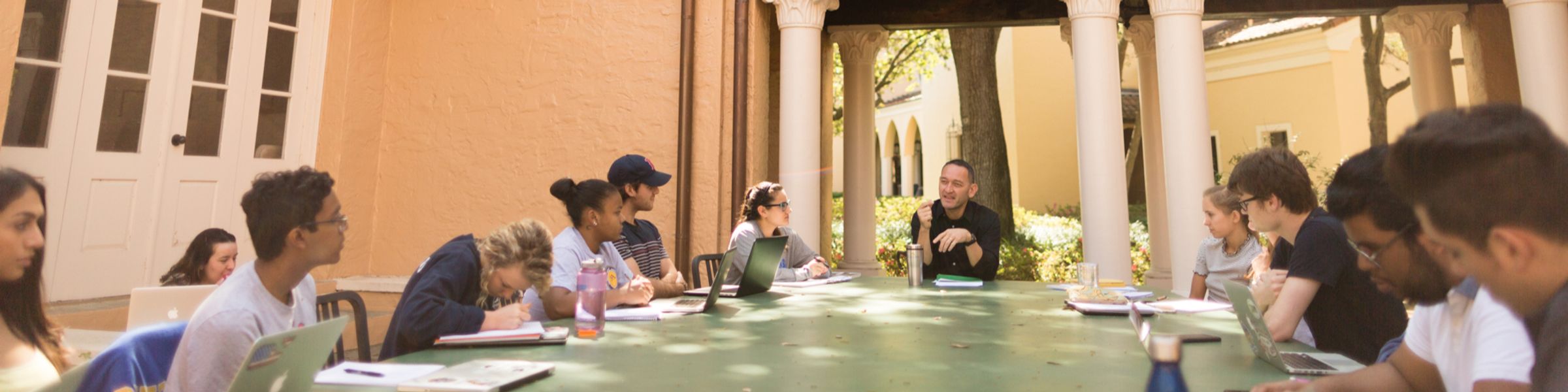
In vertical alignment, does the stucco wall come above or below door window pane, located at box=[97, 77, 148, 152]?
above

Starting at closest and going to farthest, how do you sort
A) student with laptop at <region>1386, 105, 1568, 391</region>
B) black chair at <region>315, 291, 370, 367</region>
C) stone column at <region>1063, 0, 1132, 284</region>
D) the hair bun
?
student with laptop at <region>1386, 105, 1568, 391</region> → black chair at <region>315, 291, 370, 367</region> → the hair bun → stone column at <region>1063, 0, 1132, 284</region>

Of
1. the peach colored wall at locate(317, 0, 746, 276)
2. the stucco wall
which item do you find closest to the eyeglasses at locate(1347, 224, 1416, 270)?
the peach colored wall at locate(317, 0, 746, 276)

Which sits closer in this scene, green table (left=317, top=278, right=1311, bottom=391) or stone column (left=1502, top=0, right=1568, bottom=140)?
green table (left=317, top=278, right=1311, bottom=391)

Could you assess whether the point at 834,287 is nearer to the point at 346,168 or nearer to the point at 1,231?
the point at 1,231

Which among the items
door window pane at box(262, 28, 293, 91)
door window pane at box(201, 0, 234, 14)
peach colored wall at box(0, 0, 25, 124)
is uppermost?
door window pane at box(201, 0, 234, 14)

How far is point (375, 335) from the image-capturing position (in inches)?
258

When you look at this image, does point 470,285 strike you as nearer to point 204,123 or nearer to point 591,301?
point 591,301

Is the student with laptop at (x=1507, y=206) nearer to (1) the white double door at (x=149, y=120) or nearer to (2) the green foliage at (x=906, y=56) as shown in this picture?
(1) the white double door at (x=149, y=120)

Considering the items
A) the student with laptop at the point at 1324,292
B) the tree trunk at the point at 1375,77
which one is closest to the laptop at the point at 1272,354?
the student with laptop at the point at 1324,292

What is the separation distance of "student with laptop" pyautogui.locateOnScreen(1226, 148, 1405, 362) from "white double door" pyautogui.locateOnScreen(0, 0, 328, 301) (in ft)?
20.7

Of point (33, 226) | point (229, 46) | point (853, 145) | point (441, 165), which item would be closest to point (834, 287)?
point (33, 226)

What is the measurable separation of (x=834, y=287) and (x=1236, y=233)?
199 cm

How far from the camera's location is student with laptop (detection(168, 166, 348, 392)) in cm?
191

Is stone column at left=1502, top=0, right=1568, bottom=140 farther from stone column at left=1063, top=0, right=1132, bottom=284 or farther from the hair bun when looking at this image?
the hair bun
